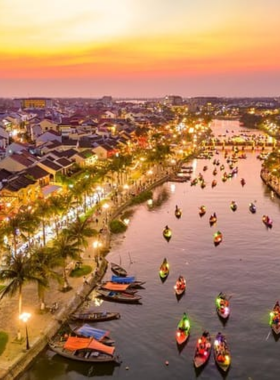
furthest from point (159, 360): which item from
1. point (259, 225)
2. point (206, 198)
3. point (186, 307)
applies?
point (206, 198)

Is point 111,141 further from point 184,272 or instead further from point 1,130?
point 184,272

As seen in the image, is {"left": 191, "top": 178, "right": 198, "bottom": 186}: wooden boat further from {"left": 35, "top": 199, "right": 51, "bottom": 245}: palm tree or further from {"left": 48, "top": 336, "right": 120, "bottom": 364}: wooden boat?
{"left": 48, "top": 336, "right": 120, "bottom": 364}: wooden boat

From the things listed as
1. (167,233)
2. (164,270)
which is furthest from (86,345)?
(167,233)

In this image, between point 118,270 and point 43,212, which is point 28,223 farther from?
point 118,270

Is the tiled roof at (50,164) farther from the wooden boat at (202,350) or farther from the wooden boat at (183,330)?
the wooden boat at (202,350)

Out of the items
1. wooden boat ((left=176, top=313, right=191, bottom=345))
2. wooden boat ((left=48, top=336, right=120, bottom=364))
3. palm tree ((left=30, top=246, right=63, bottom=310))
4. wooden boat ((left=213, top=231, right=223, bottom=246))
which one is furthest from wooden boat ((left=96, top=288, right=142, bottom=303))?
wooden boat ((left=213, top=231, right=223, bottom=246))

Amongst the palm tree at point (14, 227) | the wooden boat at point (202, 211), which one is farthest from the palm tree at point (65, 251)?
the wooden boat at point (202, 211)
